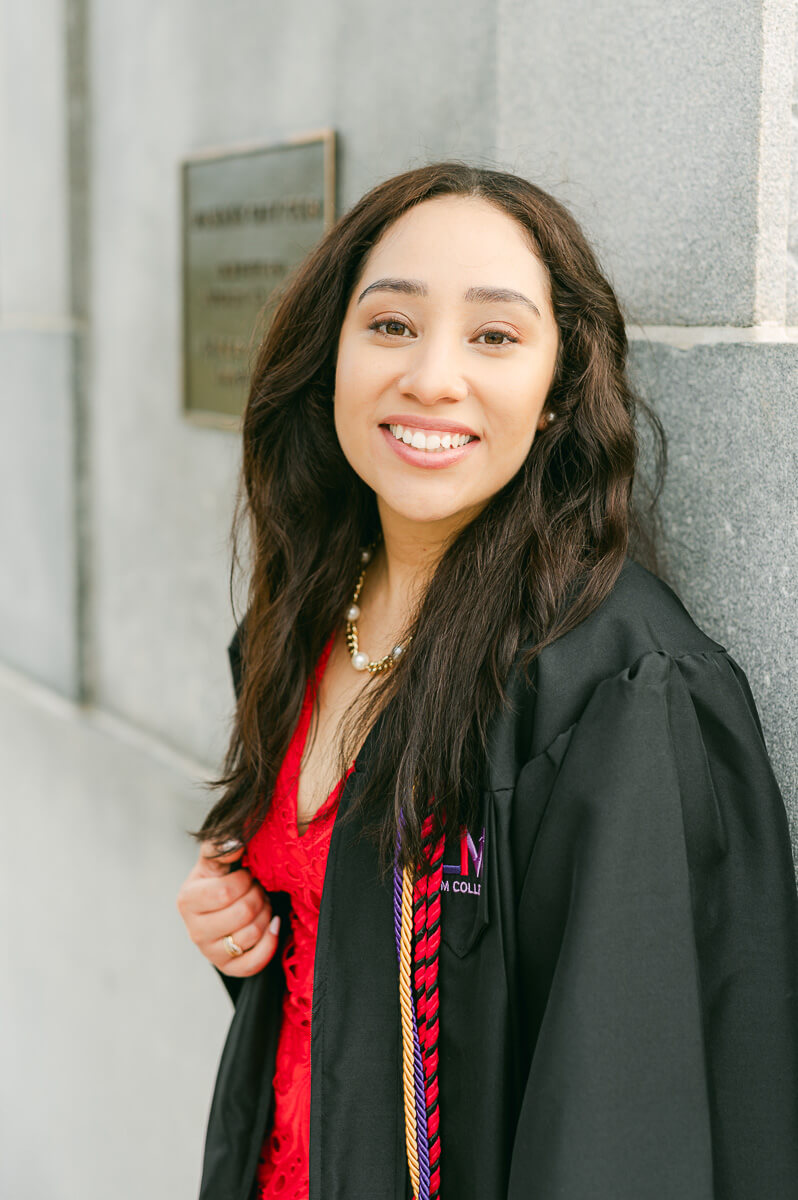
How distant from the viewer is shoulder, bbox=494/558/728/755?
1476 millimetres

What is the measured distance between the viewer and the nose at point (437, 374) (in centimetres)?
155

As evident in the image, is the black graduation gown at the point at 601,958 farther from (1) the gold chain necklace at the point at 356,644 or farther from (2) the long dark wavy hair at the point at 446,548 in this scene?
(1) the gold chain necklace at the point at 356,644

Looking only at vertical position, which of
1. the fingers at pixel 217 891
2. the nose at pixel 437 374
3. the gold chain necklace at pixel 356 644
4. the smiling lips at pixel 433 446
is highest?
the nose at pixel 437 374

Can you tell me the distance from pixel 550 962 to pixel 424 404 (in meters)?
0.71

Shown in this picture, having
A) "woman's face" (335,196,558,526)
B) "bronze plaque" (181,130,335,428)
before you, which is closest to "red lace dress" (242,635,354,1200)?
"woman's face" (335,196,558,526)

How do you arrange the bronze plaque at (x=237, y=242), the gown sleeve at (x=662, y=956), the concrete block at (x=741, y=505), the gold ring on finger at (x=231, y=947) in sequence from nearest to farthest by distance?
the gown sleeve at (x=662, y=956), the concrete block at (x=741, y=505), the gold ring on finger at (x=231, y=947), the bronze plaque at (x=237, y=242)

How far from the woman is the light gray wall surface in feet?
0.74

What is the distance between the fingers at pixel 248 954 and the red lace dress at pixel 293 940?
0.04 meters

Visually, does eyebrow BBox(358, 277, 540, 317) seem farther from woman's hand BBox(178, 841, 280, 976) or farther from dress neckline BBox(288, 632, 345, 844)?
woman's hand BBox(178, 841, 280, 976)

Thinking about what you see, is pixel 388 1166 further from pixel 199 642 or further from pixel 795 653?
pixel 199 642

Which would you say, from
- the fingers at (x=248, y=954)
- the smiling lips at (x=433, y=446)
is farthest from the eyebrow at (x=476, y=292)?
the fingers at (x=248, y=954)

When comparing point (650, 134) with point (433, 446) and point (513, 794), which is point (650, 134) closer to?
point (433, 446)

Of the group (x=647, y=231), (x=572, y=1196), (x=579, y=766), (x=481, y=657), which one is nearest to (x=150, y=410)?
(x=647, y=231)

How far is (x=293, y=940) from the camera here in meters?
2.02
